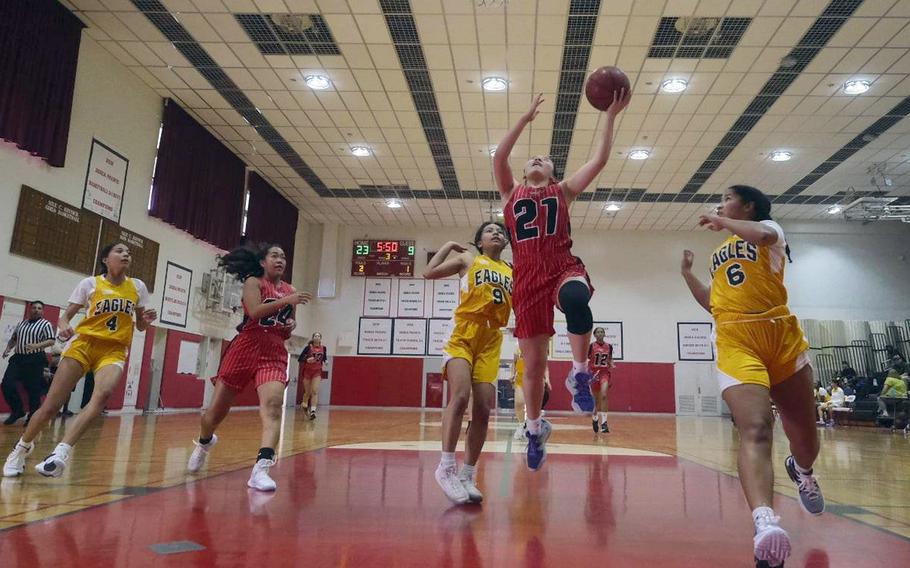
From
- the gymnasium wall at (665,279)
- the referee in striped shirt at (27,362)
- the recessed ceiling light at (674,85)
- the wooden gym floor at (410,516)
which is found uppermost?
the recessed ceiling light at (674,85)

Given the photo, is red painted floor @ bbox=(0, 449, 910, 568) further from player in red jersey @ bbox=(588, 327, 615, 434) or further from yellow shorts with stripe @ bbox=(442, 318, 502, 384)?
player in red jersey @ bbox=(588, 327, 615, 434)

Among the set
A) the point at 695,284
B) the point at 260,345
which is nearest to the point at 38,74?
the point at 260,345

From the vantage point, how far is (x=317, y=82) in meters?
11.3

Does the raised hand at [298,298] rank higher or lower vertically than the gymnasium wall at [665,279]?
lower

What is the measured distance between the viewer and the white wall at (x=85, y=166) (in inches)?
339

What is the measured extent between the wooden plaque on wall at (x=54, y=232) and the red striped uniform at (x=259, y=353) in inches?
274

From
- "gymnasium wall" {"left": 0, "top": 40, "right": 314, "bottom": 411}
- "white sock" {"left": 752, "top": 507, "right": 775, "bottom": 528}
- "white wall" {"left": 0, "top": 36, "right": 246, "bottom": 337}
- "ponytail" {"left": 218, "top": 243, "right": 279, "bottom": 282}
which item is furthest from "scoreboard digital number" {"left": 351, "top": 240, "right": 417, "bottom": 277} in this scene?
"white sock" {"left": 752, "top": 507, "right": 775, "bottom": 528}

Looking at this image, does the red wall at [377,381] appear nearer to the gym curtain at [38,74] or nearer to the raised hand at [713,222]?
the gym curtain at [38,74]

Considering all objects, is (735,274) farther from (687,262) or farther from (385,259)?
(385,259)

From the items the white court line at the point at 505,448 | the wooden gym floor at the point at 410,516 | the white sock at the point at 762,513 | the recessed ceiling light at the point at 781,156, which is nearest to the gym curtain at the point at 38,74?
the wooden gym floor at the point at 410,516

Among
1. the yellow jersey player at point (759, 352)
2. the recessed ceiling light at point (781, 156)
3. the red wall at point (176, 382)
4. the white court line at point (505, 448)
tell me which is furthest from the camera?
the recessed ceiling light at point (781, 156)

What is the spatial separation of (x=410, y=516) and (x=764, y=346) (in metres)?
1.73

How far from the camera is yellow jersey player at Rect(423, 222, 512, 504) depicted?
329cm

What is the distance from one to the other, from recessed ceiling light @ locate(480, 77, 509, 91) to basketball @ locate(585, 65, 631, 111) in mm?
8145
